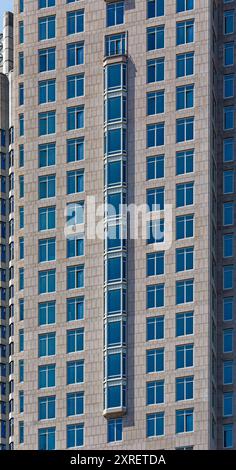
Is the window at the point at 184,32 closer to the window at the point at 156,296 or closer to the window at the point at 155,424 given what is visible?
the window at the point at 156,296

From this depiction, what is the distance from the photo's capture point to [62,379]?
10269cm

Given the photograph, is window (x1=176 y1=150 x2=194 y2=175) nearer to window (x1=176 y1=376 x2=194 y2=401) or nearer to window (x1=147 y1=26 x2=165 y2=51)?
window (x1=147 y1=26 x2=165 y2=51)

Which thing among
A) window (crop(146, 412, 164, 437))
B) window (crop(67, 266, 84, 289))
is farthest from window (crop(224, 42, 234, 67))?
window (crop(146, 412, 164, 437))

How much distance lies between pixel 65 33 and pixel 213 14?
11.8 metres

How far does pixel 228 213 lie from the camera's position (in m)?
106

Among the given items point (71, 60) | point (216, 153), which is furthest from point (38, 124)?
point (216, 153)

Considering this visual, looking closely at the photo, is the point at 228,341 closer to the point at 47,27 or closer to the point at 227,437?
the point at 227,437

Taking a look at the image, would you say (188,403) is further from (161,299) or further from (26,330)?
(26,330)

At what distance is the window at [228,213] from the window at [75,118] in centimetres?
1276

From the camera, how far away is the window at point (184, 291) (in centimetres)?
9981

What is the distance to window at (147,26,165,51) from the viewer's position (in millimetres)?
105062

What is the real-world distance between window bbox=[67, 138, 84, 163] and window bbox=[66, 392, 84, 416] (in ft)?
59.4

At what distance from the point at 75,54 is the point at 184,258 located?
19.7 meters

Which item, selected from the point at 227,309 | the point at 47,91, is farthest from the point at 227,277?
the point at 47,91
